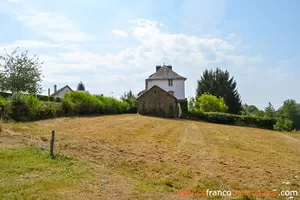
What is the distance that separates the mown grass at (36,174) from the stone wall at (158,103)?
26381mm

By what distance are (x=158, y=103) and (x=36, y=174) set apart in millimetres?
28223

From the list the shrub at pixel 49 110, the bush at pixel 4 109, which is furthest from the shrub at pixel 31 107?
the bush at pixel 4 109

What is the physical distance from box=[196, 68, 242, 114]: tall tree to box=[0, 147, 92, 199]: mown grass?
4716 cm

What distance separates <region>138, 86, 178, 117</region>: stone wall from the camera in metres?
33.1

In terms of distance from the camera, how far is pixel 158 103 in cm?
3347

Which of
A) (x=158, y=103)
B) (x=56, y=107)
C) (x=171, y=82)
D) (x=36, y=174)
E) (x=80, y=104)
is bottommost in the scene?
(x=36, y=174)

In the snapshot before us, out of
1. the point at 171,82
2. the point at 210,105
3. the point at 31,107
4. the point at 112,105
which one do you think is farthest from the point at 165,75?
the point at 31,107

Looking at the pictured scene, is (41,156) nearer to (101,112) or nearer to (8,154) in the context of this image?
(8,154)

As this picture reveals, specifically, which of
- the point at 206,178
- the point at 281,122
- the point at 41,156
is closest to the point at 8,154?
the point at 41,156

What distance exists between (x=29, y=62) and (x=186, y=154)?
81.4 ft

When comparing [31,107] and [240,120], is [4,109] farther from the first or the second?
[240,120]

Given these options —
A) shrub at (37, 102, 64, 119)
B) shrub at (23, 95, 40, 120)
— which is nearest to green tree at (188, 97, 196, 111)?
shrub at (37, 102, 64, 119)

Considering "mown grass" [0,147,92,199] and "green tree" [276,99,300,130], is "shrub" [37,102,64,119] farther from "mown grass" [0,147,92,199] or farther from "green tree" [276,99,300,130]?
"green tree" [276,99,300,130]

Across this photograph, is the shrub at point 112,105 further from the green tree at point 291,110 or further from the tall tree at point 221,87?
the green tree at point 291,110
